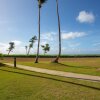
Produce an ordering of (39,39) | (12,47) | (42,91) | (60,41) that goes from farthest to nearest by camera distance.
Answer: (12,47), (39,39), (60,41), (42,91)

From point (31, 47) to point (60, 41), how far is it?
74970mm

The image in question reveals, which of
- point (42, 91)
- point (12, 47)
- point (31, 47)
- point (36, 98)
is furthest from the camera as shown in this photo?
point (12, 47)

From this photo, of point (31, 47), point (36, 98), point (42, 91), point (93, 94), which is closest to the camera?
point (36, 98)

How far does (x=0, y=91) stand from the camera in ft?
29.2

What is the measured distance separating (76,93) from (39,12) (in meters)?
25.7

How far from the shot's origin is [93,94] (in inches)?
335

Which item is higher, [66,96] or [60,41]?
[60,41]

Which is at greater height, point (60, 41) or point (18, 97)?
point (60, 41)

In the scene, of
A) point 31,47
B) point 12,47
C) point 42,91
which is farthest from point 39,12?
point 12,47

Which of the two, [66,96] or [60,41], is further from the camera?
[60,41]

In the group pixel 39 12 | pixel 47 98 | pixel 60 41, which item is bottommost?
pixel 47 98

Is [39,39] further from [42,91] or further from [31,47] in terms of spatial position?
[31,47]

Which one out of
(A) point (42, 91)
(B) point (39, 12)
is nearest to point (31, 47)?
(B) point (39, 12)

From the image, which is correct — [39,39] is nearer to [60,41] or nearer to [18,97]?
[60,41]
